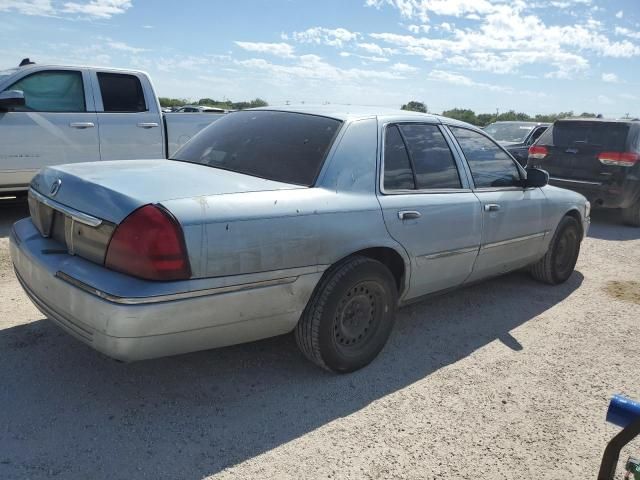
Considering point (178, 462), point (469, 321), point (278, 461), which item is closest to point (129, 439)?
point (178, 462)

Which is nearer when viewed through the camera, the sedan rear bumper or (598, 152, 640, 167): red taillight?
the sedan rear bumper

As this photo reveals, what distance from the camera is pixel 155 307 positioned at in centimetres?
249

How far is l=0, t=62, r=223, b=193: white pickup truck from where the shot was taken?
6484mm

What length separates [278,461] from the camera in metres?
2.55

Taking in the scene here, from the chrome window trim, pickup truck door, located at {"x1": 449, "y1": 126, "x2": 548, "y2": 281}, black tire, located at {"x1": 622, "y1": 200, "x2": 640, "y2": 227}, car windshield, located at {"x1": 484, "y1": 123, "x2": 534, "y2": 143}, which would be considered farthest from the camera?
car windshield, located at {"x1": 484, "y1": 123, "x2": 534, "y2": 143}

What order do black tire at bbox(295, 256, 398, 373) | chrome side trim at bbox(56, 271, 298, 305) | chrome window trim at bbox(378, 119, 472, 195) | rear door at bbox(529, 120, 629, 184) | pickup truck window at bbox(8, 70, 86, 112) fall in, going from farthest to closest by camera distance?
rear door at bbox(529, 120, 629, 184)
pickup truck window at bbox(8, 70, 86, 112)
chrome window trim at bbox(378, 119, 472, 195)
black tire at bbox(295, 256, 398, 373)
chrome side trim at bbox(56, 271, 298, 305)

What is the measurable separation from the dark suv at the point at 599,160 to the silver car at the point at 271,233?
17.1ft

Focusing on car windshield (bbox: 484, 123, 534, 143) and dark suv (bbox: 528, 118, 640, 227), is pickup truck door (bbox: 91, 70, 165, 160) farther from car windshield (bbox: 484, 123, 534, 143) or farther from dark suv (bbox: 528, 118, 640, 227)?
car windshield (bbox: 484, 123, 534, 143)

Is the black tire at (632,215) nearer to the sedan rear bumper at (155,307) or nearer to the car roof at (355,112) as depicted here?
the car roof at (355,112)

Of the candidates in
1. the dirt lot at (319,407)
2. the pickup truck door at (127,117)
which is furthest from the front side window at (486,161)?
the pickup truck door at (127,117)

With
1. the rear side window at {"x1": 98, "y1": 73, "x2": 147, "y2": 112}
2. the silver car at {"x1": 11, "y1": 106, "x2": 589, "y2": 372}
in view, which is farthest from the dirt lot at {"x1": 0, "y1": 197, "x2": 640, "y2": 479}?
the rear side window at {"x1": 98, "y1": 73, "x2": 147, "y2": 112}

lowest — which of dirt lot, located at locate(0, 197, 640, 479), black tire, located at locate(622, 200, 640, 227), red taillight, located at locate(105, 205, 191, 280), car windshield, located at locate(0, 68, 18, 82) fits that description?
dirt lot, located at locate(0, 197, 640, 479)

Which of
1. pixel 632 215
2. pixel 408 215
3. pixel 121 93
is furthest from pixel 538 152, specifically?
pixel 408 215

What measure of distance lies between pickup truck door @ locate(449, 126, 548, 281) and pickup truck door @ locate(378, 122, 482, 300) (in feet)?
0.48
